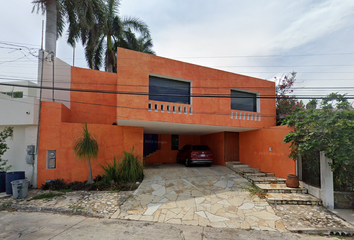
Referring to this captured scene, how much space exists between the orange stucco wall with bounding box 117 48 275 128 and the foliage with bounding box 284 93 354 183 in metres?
3.20

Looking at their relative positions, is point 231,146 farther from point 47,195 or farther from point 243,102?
point 47,195

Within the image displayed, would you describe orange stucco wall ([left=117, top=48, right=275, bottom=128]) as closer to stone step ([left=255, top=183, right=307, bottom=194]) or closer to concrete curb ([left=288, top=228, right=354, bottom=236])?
stone step ([left=255, top=183, right=307, bottom=194])

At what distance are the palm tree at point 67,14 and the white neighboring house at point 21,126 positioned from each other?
3185mm

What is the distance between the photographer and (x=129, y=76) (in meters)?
7.66

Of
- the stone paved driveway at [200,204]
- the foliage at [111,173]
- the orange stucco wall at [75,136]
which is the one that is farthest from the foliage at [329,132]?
the foliage at [111,173]

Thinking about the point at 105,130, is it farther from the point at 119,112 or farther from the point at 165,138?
the point at 165,138

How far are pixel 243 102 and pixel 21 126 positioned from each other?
35.7ft

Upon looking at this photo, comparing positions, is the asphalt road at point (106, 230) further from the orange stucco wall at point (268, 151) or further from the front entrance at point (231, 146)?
the front entrance at point (231, 146)

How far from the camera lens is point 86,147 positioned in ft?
24.4

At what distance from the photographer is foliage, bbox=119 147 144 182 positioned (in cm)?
795

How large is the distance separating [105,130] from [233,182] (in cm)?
630

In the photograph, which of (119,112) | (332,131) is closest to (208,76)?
(119,112)

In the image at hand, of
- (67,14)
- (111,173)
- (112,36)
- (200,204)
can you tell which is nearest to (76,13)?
(67,14)

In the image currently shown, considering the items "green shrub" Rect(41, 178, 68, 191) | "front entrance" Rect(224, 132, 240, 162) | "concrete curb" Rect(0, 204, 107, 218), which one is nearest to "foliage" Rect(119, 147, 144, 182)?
Result: "green shrub" Rect(41, 178, 68, 191)
